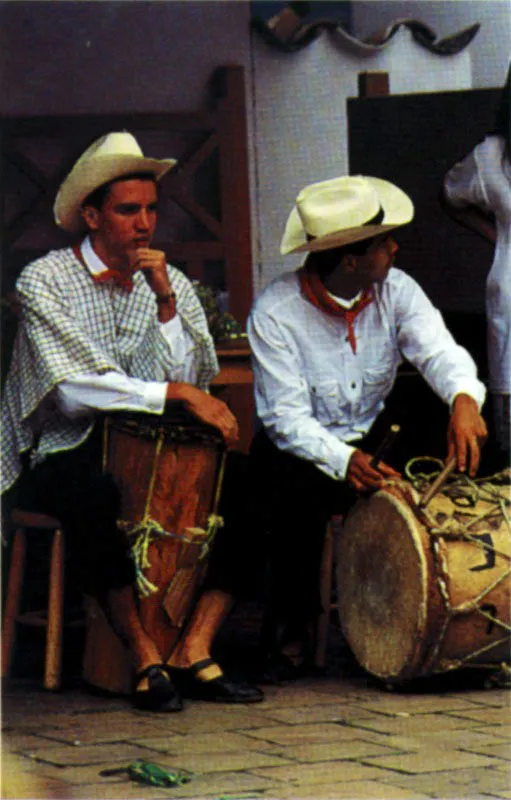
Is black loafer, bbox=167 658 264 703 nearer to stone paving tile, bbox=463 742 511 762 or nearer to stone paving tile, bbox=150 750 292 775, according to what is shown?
Answer: stone paving tile, bbox=150 750 292 775

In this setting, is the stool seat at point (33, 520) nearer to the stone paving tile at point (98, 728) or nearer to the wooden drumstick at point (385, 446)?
the stone paving tile at point (98, 728)

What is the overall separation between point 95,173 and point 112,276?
1.08 feet

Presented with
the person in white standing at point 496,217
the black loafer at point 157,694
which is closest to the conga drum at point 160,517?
the black loafer at point 157,694

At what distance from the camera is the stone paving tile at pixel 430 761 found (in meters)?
3.82

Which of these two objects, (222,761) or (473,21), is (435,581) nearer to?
(222,761)

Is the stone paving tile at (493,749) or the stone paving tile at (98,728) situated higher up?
the stone paving tile at (98,728)

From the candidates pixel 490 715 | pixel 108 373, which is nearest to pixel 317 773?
pixel 490 715

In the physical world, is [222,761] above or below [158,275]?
below

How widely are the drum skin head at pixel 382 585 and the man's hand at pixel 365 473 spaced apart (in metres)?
0.04

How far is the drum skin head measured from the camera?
4.53 metres

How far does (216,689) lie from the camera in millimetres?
4664

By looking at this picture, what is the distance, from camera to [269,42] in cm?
631

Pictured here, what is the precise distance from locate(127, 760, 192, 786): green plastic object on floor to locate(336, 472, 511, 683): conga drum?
1.04 metres

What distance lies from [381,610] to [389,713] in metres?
0.35
